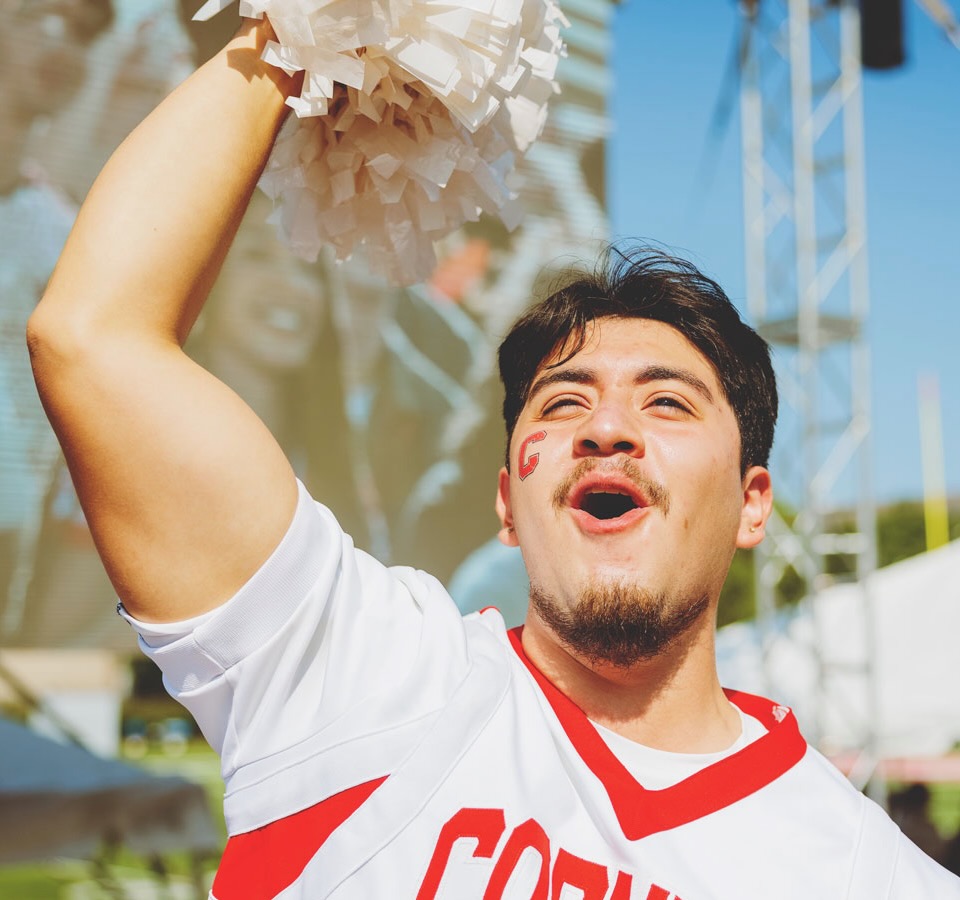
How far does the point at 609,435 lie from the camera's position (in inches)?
50.8

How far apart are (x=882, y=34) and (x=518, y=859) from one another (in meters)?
6.15

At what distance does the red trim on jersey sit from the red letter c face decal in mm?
451

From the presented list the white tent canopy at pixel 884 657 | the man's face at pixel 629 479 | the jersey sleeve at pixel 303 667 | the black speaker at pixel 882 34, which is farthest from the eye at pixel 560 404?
the black speaker at pixel 882 34

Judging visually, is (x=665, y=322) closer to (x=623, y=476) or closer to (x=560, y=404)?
(x=560, y=404)

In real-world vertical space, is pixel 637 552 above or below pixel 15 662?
above

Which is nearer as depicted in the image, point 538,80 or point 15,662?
point 538,80

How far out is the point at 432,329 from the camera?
18.8 ft

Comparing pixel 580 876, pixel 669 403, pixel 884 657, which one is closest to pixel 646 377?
pixel 669 403

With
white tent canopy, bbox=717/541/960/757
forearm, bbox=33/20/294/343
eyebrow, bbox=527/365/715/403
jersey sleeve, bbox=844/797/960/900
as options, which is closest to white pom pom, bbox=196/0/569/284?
forearm, bbox=33/20/294/343

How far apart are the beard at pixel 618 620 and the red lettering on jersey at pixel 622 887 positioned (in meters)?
0.27

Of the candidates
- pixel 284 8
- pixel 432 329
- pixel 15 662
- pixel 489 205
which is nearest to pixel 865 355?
pixel 432 329

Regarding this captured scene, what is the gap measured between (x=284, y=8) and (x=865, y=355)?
5.21 meters

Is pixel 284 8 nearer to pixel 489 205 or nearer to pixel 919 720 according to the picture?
pixel 489 205

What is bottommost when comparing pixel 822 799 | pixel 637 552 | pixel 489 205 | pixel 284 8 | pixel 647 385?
pixel 822 799
